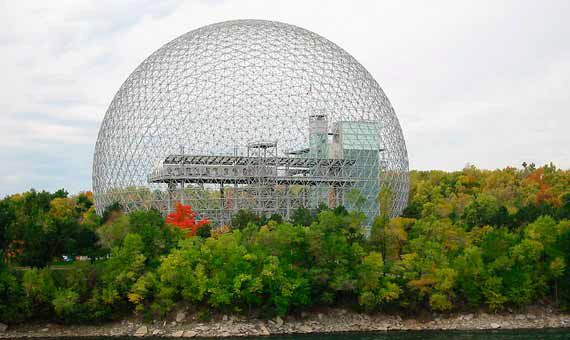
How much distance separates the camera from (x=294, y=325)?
1431 inches

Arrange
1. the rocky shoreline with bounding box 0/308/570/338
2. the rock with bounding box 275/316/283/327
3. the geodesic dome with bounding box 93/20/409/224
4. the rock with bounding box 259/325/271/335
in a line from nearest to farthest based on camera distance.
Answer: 1. the rock with bounding box 259/325/271/335
2. the rocky shoreline with bounding box 0/308/570/338
3. the rock with bounding box 275/316/283/327
4. the geodesic dome with bounding box 93/20/409/224

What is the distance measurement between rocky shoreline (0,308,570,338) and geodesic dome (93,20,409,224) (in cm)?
1501

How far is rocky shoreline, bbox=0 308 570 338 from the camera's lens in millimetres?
35594

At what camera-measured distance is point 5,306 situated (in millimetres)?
36000

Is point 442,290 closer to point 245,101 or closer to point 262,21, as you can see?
point 245,101

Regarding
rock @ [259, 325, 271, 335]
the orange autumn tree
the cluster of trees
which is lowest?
rock @ [259, 325, 271, 335]

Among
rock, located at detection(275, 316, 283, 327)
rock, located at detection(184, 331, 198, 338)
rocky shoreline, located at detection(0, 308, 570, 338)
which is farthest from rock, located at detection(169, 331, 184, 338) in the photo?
rock, located at detection(275, 316, 283, 327)

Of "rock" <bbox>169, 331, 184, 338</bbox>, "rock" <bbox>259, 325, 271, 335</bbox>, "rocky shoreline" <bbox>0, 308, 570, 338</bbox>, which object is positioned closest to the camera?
"rock" <bbox>169, 331, 184, 338</bbox>

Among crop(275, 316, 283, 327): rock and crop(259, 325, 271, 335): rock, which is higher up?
crop(275, 316, 283, 327): rock

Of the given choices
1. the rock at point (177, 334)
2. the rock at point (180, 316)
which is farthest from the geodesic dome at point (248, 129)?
the rock at point (177, 334)

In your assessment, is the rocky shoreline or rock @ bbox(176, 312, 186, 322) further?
rock @ bbox(176, 312, 186, 322)

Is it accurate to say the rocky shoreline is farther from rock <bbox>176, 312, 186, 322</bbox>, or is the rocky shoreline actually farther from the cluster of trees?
the cluster of trees

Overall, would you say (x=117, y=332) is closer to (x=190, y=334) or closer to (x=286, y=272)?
(x=190, y=334)

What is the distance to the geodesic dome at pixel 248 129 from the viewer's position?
52.7m
